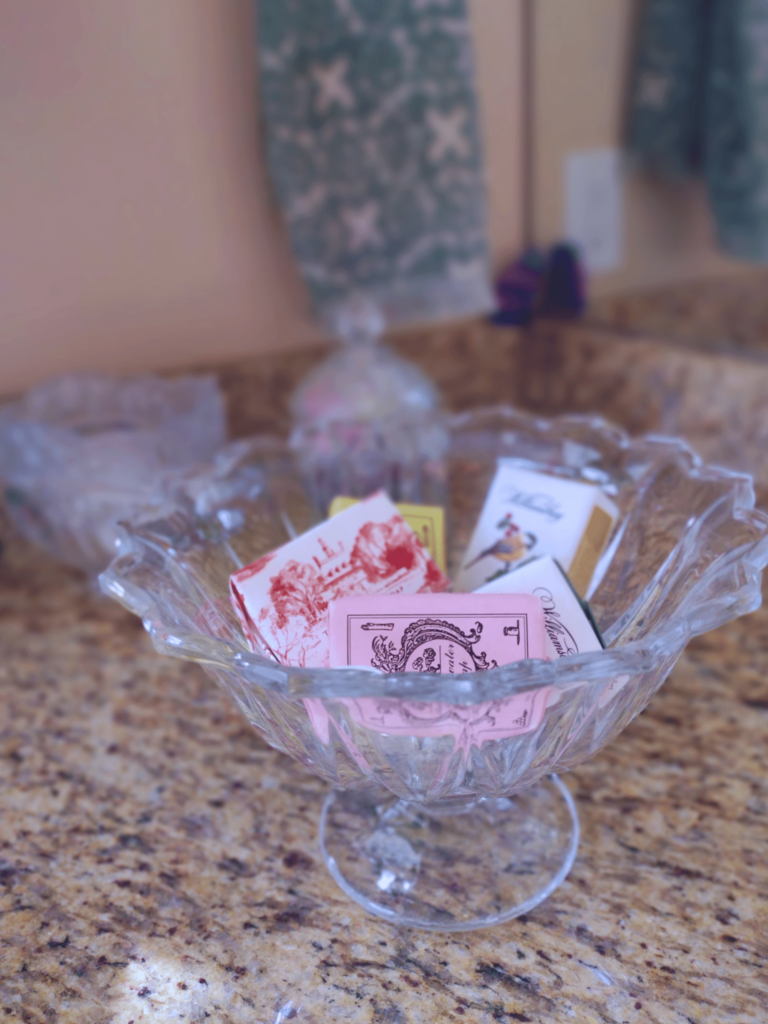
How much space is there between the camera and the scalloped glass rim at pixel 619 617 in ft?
1.17

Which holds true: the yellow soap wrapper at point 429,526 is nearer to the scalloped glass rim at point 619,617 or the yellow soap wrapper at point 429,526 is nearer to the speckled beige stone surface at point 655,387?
the scalloped glass rim at point 619,617

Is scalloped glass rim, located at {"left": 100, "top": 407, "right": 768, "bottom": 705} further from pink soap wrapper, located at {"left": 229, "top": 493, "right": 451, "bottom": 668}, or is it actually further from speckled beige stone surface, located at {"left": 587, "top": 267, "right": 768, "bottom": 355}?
speckled beige stone surface, located at {"left": 587, "top": 267, "right": 768, "bottom": 355}

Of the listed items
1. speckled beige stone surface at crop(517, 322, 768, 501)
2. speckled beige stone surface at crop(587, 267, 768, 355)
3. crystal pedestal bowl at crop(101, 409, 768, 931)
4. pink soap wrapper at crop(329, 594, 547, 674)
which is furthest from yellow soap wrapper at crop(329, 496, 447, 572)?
speckled beige stone surface at crop(587, 267, 768, 355)

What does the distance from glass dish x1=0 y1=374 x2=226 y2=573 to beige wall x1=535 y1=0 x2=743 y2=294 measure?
0.56 m

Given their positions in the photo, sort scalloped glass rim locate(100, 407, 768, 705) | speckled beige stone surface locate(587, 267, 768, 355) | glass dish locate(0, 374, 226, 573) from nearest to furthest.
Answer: scalloped glass rim locate(100, 407, 768, 705) → glass dish locate(0, 374, 226, 573) → speckled beige stone surface locate(587, 267, 768, 355)

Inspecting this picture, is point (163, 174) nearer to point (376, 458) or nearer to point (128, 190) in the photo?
point (128, 190)

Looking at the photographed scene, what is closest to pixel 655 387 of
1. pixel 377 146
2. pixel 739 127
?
pixel 739 127

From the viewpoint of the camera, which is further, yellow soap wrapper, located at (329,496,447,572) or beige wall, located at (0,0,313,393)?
beige wall, located at (0,0,313,393)

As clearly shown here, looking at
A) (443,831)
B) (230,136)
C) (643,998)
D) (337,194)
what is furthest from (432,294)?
(643,998)

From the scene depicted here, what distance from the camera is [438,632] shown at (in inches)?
16.4

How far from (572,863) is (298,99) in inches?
29.7

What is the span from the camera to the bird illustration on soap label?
21.3 inches

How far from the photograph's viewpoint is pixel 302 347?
988mm

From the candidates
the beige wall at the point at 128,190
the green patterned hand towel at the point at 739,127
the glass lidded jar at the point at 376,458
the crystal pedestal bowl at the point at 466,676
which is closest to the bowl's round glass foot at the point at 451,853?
the crystal pedestal bowl at the point at 466,676
